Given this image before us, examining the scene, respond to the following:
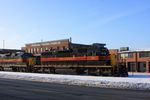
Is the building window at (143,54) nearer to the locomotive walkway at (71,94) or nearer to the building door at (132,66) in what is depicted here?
the building door at (132,66)

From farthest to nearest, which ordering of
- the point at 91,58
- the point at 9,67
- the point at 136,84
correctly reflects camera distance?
1. the point at 9,67
2. the point at 91,58
3. the point at 136,84

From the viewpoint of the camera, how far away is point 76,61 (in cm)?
4169

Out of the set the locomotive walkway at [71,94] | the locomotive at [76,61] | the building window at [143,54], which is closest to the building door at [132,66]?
the building window at [143,54]

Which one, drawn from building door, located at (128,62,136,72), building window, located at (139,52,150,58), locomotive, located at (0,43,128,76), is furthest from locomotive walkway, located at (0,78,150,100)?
building door, located at (128,62,136,72)

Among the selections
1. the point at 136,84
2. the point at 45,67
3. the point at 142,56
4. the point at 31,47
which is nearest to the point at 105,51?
the point at 45,67

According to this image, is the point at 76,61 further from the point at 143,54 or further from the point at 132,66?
the point at 132,66

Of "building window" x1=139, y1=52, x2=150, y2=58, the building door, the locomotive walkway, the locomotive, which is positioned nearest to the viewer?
the locomotive walkway

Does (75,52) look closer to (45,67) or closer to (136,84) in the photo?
(45,67)

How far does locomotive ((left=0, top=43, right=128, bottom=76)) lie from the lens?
37706 millimetres

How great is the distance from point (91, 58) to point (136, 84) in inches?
623

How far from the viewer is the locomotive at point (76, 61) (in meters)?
37.7

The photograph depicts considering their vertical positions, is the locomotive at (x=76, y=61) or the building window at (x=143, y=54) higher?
the building window at (x=143, y=54)

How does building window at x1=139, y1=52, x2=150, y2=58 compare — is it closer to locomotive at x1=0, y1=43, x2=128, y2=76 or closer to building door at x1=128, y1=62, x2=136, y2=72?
building door at x1=128, y1=62, x2=136, y2=72

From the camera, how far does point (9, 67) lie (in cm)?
5638
